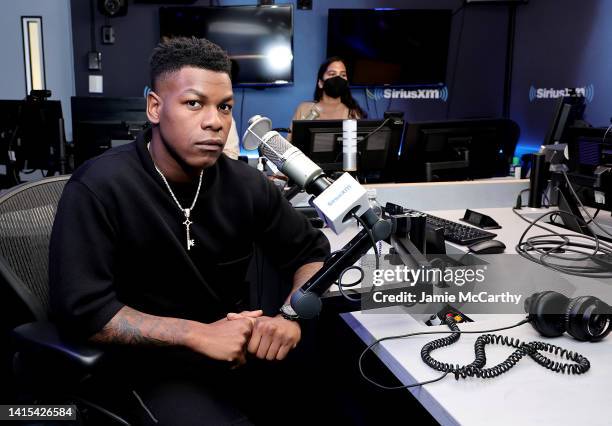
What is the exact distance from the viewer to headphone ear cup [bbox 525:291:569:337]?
115cm

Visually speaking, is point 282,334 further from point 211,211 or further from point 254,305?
point 254,305

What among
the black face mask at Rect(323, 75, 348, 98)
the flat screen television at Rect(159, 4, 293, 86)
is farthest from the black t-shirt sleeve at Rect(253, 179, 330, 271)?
the flat screen television at Rect(159, 4, 293, 86)

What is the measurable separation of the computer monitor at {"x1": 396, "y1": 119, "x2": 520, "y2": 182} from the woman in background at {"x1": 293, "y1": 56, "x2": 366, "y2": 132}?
1.65 metres

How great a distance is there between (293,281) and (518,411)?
2.30ft

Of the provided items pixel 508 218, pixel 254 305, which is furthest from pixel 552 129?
pixel 254 305

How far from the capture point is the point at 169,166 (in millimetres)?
1332

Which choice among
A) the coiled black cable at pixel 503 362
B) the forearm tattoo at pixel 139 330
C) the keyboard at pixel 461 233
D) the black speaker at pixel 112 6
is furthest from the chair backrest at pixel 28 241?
the black speaker at pixel 112 6

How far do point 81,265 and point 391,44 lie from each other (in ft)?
15.0

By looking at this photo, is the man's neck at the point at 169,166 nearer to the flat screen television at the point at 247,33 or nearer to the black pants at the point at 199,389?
the black pants at the point at 199,389

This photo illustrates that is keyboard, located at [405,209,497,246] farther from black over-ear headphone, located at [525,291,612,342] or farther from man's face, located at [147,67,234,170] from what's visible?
man's face, located at [147,67,234,170]

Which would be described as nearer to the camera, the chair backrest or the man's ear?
the chair backrest

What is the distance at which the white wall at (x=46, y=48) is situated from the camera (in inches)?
196

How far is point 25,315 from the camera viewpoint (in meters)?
1.19

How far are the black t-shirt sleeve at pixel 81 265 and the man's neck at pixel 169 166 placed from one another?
19 cm
